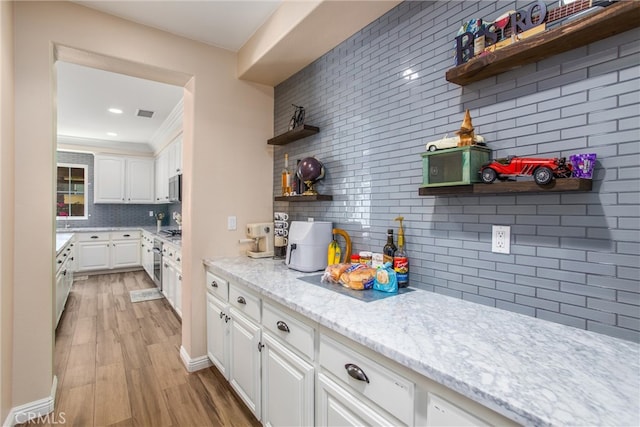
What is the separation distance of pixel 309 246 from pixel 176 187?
131 inches

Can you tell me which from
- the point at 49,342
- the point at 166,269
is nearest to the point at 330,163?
the point at 49,342

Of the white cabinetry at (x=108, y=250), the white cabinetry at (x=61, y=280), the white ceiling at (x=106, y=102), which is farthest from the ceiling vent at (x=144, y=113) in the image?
the white cabinetry at (x=108, y=250)

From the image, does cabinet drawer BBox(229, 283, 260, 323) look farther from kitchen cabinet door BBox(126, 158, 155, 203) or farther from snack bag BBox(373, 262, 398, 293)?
kitchen cabinet door BBox(126, 158, 155, 203)

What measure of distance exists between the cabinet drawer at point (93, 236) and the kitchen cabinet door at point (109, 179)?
0.74 m

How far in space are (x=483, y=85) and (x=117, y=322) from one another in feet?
13.8

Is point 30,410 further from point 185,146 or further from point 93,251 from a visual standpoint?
point 93,251

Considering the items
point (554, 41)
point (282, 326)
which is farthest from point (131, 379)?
point (554, 41)

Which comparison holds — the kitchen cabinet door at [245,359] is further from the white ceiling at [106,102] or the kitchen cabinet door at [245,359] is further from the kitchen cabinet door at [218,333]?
the white ceiling at [106,102]

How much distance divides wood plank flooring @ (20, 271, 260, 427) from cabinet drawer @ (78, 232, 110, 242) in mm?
2435

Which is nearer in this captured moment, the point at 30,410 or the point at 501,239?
the point at 501,239

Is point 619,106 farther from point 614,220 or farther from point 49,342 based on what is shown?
point 49,342

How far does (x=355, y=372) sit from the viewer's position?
110 centimetres

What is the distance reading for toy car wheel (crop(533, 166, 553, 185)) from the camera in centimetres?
106

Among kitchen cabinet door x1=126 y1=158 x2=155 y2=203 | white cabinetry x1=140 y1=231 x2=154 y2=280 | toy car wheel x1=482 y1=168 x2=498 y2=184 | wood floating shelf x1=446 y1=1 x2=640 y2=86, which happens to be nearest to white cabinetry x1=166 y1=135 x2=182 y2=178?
white cabinetry x1=140 y1=231 x2=154 y2=280
